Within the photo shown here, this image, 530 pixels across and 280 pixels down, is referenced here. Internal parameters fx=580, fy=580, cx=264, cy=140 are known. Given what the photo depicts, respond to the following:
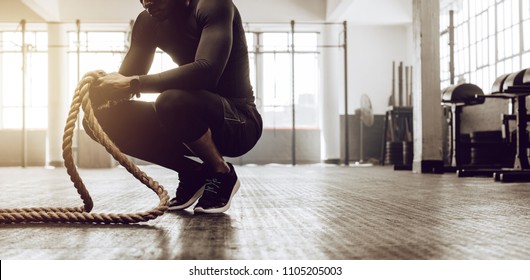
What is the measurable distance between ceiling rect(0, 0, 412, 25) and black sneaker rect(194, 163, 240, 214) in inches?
335

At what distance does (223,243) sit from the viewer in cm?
147

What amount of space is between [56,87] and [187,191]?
30.0ft

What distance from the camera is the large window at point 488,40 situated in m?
7.70

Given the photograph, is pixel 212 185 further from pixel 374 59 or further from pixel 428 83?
pixel 374 59

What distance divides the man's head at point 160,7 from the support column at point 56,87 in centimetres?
925

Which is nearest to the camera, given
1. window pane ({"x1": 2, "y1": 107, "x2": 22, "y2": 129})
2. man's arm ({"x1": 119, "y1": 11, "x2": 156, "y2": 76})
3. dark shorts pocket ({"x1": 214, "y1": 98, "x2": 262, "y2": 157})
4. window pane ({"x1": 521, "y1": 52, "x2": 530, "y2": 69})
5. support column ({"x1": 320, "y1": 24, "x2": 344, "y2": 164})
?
dark shorts pocket ({"x1": 214, "y1": 98, "x2": 262, "y2": 157})

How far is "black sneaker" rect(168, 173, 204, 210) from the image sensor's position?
2252mm

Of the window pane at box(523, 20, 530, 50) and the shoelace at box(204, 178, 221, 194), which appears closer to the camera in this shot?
the shoelace at box(204, 178, 221, 194)

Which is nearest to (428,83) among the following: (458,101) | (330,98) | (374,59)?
(458,101)

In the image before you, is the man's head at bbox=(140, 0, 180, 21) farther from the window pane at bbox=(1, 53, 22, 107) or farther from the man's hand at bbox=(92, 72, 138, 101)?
the window pane at bbox=(1, 53, 22, 107)

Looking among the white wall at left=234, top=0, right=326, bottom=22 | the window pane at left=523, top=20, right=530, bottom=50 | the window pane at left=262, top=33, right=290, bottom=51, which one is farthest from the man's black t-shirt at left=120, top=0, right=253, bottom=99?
the window pane at left=262, top=33, right=290, bottom=51

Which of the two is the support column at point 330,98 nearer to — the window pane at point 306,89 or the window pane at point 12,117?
the window pane at point 306,89
